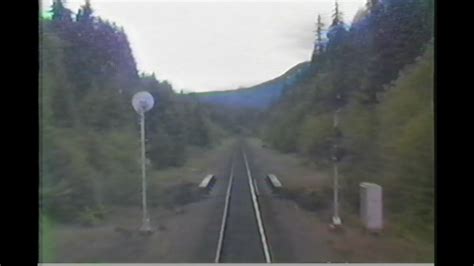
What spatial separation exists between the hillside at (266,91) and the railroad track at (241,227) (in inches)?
7.0

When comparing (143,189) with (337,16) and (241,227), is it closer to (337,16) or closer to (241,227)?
(241,227)

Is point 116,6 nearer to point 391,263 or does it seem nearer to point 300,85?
point 300,85

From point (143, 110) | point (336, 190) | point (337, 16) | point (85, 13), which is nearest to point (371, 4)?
point (337, 16)

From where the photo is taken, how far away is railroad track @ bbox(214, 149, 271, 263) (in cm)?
341

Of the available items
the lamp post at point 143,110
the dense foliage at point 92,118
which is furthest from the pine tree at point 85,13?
the lamp post at point 143,110

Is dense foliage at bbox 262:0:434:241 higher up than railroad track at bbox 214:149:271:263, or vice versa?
dense foliage at bbox 262:0:434:241

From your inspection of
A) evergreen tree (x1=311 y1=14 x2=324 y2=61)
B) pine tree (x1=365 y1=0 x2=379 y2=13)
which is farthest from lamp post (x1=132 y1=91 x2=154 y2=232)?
pine tree (x1=365 y1=0 x2=379 y2=13)

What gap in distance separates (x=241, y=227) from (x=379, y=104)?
66cm

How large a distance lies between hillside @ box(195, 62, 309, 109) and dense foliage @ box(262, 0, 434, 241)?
3 centimetres

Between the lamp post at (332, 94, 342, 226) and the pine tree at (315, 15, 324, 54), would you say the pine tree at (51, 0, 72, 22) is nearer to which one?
the pine tree at (315, 15, 324, 54)

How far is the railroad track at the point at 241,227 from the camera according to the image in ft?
11.2

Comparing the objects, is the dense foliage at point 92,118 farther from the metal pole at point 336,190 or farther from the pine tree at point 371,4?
the pine tree at point 371,4
